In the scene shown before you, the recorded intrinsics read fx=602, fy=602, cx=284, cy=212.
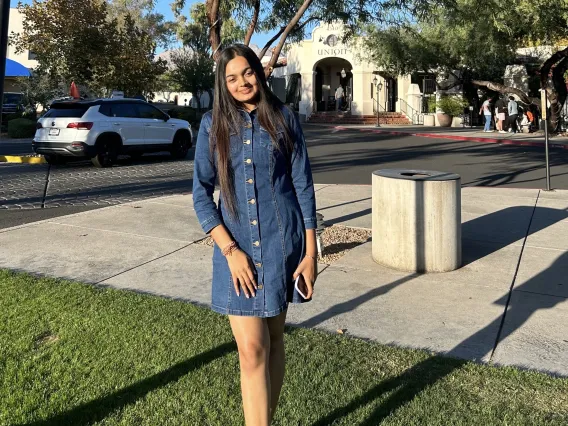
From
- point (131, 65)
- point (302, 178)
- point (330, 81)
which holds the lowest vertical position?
point (302, 178)

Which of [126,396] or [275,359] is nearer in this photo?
[275,359]

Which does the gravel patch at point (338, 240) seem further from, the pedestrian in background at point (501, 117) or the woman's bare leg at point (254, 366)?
the pedestrian in background at point (501, 117)

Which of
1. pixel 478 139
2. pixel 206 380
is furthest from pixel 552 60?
pixel 206 380

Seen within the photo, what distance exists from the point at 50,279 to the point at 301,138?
383 cm

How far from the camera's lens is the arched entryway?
4169 centimetres

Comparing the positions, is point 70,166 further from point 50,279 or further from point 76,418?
point 76,418

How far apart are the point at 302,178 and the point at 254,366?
83cm

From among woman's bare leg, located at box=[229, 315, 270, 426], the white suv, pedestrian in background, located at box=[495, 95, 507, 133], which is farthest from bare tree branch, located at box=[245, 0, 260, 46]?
pedestrian in background, located at box=[495, 95, 507, 133]

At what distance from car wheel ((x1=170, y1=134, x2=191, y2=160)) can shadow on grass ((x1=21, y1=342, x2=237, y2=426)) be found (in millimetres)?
13383

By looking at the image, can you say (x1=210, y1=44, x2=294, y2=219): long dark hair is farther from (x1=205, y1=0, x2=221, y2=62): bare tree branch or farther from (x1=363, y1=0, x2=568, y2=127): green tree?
(x1=363, y1=0, x2=568, y2=127): green tree

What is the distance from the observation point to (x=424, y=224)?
606cm

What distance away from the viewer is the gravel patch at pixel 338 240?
674 cm

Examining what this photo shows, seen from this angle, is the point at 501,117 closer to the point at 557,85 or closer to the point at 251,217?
the point at 557,85

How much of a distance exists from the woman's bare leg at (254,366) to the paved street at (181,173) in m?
6.72
